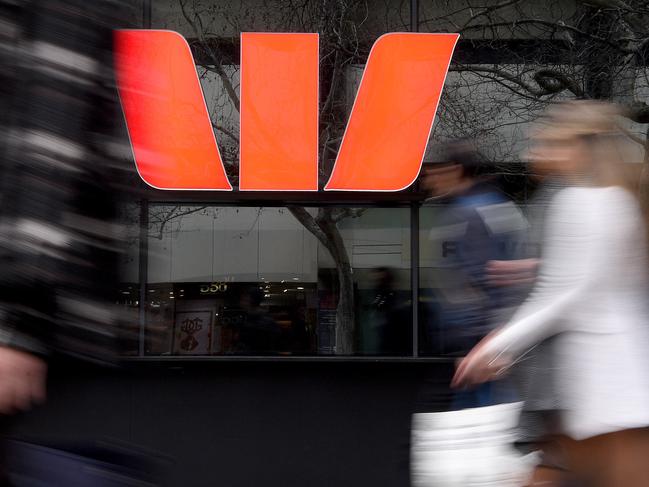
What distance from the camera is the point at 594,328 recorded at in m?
2.72

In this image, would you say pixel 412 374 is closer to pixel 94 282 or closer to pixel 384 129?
pixel 384 129

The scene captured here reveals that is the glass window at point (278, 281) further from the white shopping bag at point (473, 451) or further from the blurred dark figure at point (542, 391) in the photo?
the white shopping bag at point (473, 451)

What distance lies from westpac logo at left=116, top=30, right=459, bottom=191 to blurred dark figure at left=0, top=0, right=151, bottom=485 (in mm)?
4286

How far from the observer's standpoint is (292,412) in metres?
6.29

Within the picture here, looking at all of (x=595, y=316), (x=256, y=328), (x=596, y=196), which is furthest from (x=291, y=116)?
(x=595, y=316)

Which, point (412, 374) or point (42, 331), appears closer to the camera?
point (42, 331)

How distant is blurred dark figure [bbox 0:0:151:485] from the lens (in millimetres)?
1654

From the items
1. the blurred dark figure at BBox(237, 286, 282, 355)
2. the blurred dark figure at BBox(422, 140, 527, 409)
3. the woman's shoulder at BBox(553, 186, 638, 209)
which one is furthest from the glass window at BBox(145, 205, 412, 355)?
the woman's shoulder at BBox(553, 186, 638, 209)

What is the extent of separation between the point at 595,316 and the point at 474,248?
42.5 inches

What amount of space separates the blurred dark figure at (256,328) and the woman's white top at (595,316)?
3.55 meters

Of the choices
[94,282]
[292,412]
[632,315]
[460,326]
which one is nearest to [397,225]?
[292,412]

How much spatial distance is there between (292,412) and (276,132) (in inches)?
81.4

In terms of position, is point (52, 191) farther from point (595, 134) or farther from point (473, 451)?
point (595, 134)

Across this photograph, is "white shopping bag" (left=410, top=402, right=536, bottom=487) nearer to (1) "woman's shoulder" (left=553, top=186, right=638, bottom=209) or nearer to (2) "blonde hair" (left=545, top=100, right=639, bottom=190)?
(1) "woman's shoulder" (left=553, top=186, right=638, bottom=209)
